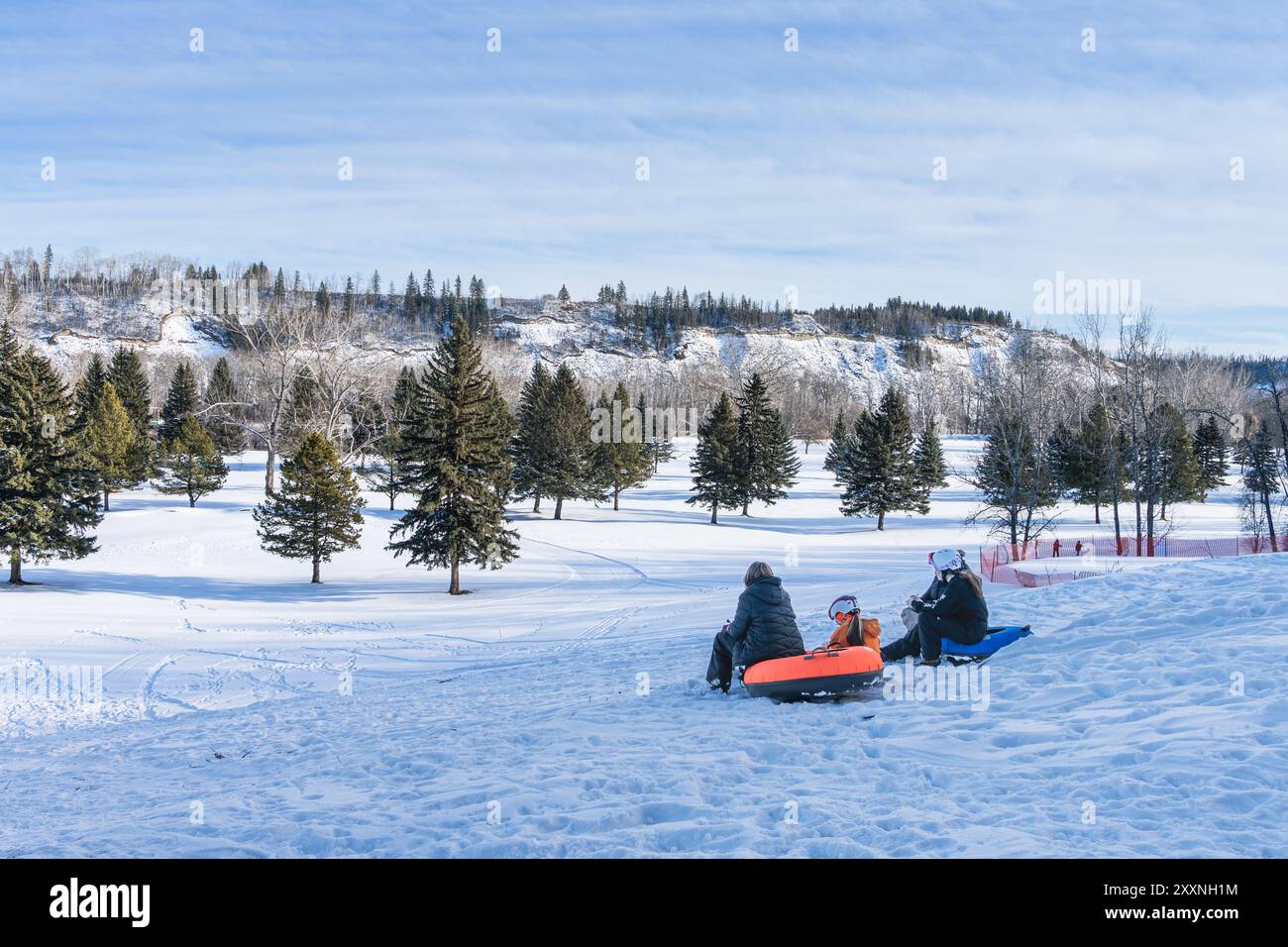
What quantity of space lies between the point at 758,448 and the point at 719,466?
3484mm

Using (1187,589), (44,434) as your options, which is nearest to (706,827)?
(1187,589)

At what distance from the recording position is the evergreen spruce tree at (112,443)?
48000 millimetres

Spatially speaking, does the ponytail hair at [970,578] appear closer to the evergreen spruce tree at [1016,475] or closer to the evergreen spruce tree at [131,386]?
the evergreen spruce tree at [1016,475]

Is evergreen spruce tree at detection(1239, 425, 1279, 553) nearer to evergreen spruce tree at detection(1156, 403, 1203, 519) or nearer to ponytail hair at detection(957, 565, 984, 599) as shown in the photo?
evergreen spruce tree at detection(1156, 403, 1203, 519)

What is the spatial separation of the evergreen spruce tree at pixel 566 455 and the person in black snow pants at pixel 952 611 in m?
41.6

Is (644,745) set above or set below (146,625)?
above

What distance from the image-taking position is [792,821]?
539 cm

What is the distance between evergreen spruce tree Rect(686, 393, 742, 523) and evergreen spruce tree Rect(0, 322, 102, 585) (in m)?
35.4

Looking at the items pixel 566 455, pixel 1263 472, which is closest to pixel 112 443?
pixel 566 455

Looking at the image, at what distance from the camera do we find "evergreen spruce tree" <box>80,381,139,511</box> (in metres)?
48.0

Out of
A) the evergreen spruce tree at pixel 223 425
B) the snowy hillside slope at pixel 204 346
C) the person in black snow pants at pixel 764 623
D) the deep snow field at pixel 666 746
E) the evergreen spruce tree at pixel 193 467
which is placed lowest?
the deep snow field at pixel 666 746

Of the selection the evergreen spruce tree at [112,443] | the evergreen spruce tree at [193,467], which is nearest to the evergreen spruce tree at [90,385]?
the evergreen spruce tree at [112,443]
